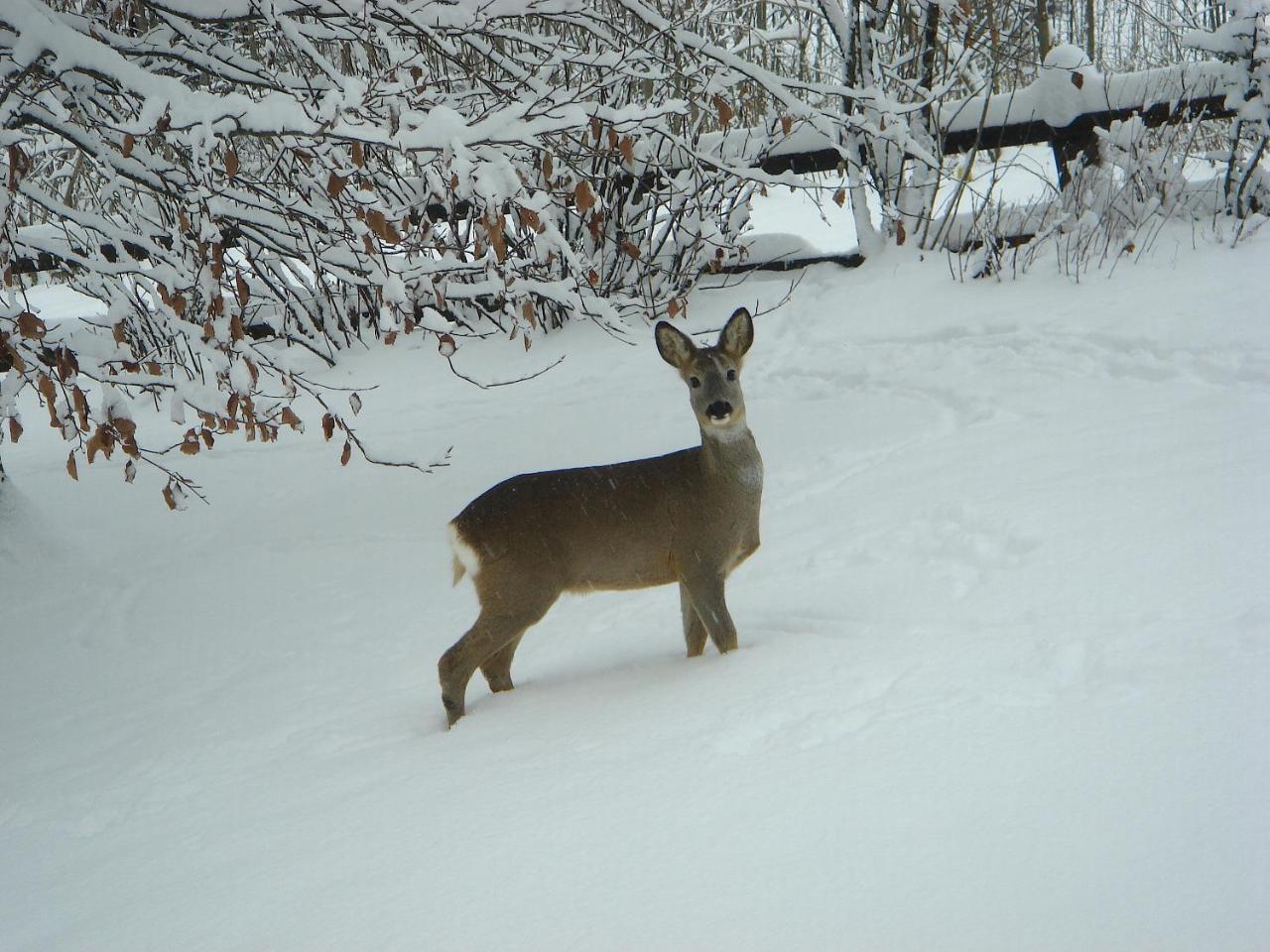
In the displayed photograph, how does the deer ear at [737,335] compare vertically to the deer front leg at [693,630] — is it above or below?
above

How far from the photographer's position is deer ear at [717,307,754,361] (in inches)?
153

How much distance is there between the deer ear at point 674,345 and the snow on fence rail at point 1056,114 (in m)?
4.27

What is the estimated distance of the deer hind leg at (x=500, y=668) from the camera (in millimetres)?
4012

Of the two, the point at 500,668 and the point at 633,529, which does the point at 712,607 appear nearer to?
the point at 633,529

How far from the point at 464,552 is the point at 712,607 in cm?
81

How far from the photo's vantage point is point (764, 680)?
327 cm

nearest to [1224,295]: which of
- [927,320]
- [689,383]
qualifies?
[927,320]

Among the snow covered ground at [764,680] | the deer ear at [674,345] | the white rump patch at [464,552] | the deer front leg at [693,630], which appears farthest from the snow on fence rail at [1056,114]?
the deer front leg at [693,630]

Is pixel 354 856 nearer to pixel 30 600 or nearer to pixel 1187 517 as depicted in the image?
pixel 1187 517

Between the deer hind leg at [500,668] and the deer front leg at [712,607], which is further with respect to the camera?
the deer hind leg at [500,668]

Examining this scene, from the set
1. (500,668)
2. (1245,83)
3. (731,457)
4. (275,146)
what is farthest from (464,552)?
(1245,83)

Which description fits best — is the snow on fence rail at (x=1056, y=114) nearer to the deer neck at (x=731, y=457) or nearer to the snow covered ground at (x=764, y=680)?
the snow covered ground at (x=764, y=680)

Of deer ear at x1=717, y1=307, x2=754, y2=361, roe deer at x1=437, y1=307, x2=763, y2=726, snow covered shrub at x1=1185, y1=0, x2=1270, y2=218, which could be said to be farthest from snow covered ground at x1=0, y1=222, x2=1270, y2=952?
deer ear at x1=717, y1=307, x2=754, y2=361

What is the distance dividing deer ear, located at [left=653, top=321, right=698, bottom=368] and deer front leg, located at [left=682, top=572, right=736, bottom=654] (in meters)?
0.71
